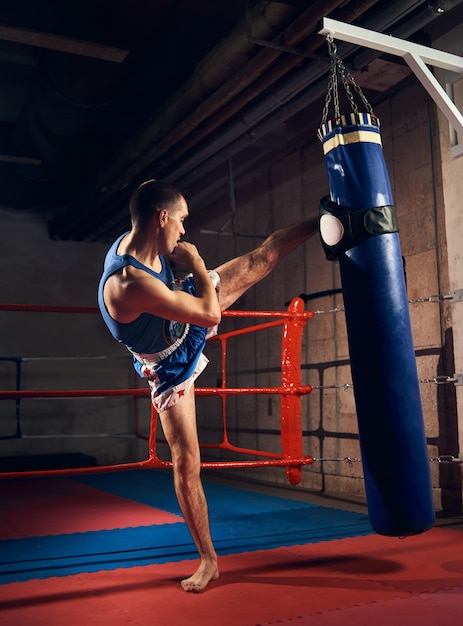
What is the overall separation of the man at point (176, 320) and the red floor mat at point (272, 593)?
176 mm

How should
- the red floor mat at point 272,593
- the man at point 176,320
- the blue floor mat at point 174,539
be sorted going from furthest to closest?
the blue floor mat at point 174,539
the man at point 176,320
the red floor mat at point 272,593

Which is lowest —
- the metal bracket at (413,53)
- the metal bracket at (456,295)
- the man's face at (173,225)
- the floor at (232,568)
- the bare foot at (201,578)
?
the floor at (232,568)

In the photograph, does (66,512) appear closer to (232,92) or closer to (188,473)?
(188,473)

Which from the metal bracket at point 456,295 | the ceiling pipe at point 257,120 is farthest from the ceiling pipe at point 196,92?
the metal bracket at point 456,295

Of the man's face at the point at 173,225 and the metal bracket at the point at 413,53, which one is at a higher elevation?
the metal bracket at the point at 413,53

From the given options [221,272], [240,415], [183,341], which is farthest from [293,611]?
[240,415]

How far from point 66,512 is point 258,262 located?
A: 2679 millimetres

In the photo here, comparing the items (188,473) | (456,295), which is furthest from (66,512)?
(456,295)

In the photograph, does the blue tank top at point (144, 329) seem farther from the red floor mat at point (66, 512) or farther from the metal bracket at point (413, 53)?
the red floor mat at point (66, 512)

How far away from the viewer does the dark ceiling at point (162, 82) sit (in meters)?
3.85

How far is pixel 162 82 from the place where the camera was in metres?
5.84

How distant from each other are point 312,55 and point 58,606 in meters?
3.31

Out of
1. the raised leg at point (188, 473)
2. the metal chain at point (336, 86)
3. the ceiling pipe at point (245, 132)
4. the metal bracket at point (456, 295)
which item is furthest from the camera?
the metal bracket at point (456, 295)

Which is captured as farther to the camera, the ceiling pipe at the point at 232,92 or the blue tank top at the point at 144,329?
the ceiling pipe at the point at 232,92
